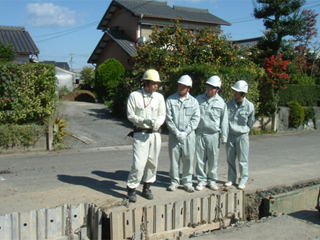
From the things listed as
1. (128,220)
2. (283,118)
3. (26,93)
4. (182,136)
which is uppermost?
(26,93)

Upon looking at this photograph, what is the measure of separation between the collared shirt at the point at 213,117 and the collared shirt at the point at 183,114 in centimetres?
19

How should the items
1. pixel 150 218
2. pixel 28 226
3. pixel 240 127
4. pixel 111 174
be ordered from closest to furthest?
pixel 28 226
pixel 150 218
pixel 240 127
pixel 111 174

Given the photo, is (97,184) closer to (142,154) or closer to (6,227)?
(142,154)

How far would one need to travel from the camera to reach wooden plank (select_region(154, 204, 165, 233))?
4750 mm

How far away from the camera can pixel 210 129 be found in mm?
5695

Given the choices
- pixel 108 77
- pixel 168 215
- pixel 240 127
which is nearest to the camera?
pixel 168 215

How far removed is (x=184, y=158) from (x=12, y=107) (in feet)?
18.6

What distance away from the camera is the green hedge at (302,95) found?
48.7 feet

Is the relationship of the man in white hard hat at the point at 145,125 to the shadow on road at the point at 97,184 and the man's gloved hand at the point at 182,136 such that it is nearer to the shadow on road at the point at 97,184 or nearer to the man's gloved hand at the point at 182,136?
the man's gloved hand at the point at 182,136

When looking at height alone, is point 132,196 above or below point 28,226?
above

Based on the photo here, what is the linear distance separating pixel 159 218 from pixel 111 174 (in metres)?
2.43

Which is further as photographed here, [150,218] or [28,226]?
[150,218]

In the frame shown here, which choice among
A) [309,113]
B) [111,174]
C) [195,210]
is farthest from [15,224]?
[309,113]

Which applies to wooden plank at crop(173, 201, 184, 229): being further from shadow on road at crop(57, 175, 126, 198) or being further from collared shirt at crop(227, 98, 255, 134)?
collared shirt at crop(227, 98, 255, 134)
